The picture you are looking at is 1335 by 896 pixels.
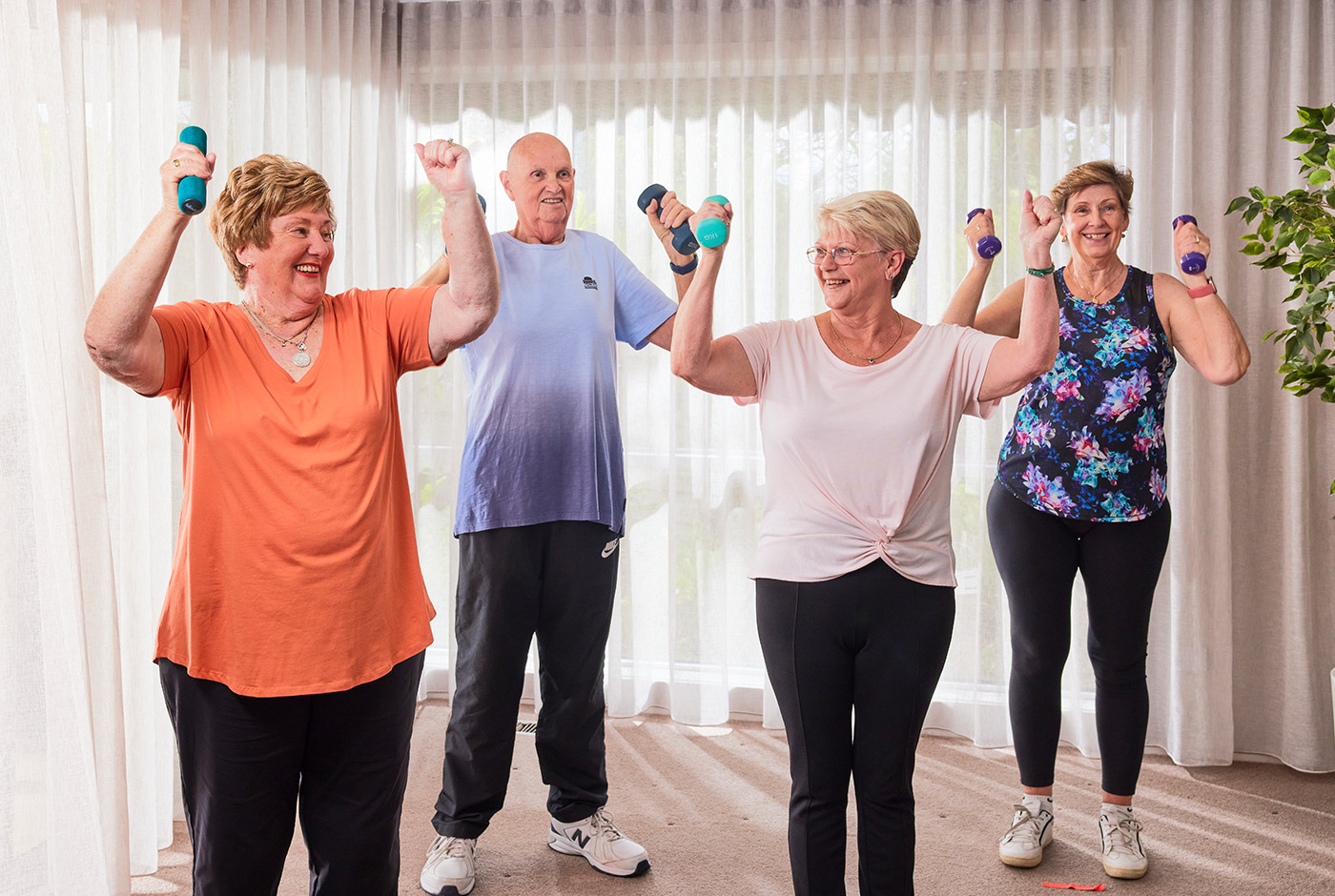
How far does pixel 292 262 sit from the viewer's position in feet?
5.12

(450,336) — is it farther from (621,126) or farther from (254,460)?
(621,126)

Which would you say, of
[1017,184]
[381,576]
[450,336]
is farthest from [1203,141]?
[381,576]

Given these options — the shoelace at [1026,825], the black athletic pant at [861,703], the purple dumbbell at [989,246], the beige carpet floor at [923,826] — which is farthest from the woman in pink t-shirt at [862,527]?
the shoelace at [1026,825]

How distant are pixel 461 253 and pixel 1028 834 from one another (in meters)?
2.01

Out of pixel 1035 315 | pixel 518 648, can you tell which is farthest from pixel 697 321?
pixel 518 648

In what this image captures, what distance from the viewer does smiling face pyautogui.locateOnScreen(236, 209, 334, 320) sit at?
60.9 inches

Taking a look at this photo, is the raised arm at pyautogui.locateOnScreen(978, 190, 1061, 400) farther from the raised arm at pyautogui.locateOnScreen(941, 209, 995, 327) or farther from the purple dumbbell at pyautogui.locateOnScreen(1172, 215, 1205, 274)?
the purple dumbbell at pyautogui.locateOnScreen(1172, 215, 1205, 274)

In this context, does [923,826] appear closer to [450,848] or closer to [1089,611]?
[1089,611]

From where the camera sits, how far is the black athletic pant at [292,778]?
4.95ft

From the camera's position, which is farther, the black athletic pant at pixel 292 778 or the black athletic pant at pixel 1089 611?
the black athletic pant at pixel 1089 611

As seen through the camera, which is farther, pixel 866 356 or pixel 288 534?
pixel 866 356

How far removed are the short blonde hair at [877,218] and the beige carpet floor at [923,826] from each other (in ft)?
5.02

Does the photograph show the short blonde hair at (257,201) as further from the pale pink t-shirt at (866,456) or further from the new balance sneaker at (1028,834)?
the new balance sneaker at (1028,834)

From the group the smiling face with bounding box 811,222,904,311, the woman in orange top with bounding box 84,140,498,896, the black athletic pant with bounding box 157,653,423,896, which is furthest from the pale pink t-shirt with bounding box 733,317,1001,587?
the black athletic pant with bounding box 157,653,423,896
